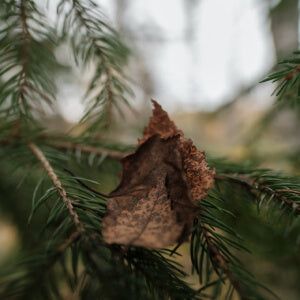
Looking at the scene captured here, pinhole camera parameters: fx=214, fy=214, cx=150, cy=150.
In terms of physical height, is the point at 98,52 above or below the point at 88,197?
above

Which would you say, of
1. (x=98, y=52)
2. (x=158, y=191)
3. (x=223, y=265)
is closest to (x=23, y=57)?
(x=98, y=52)

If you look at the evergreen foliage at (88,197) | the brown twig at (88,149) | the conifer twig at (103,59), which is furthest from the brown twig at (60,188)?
the conifer twig at (103,59)

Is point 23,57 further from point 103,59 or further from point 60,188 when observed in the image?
point 60,188

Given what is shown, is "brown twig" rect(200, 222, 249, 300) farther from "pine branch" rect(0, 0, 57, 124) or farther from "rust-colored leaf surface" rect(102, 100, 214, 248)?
"pine branch" rect(0, 0, 57, 124)

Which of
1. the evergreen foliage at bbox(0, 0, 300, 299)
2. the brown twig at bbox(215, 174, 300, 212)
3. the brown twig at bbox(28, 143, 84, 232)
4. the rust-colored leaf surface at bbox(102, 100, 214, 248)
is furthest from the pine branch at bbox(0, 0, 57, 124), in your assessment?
the brown twig at bbox(215, 174, 300, 212)

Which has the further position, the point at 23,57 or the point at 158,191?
the point at 23,57

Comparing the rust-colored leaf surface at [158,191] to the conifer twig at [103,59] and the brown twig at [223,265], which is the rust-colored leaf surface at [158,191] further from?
the conifer twig at [103,59]
